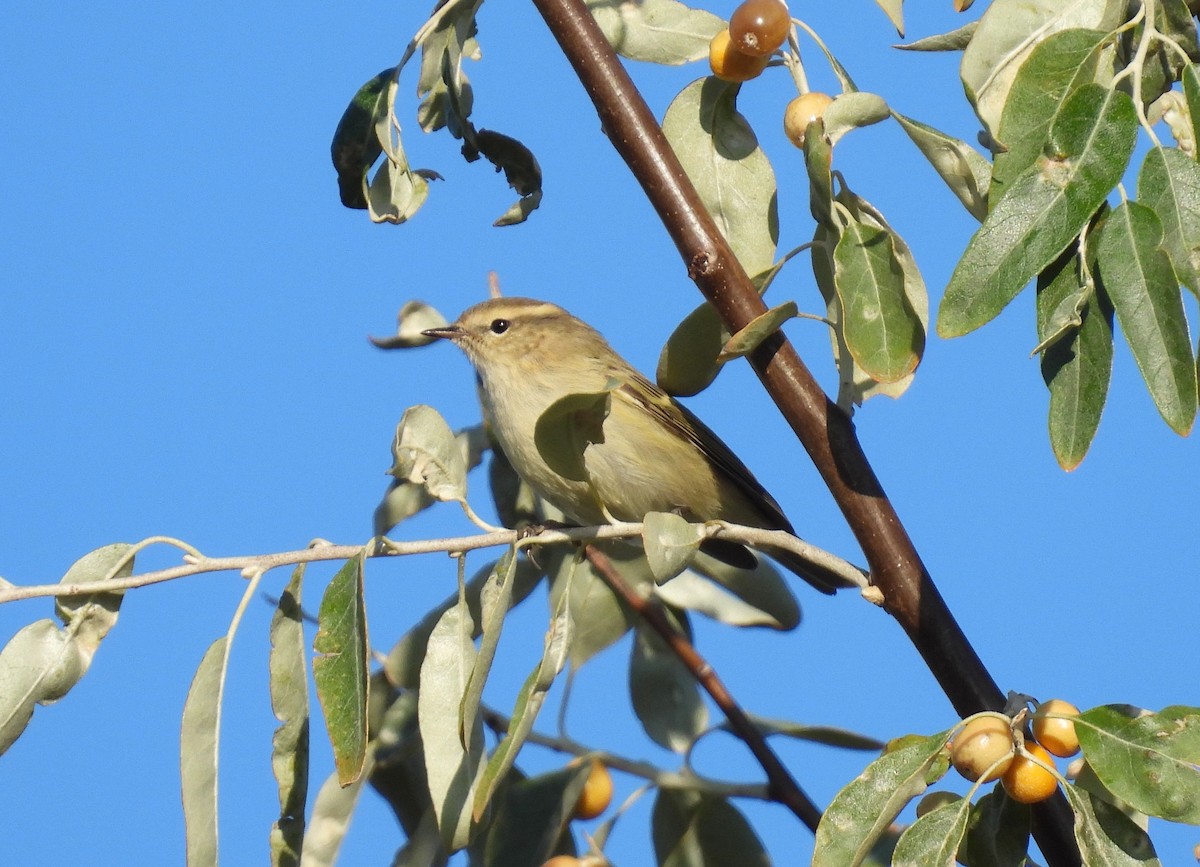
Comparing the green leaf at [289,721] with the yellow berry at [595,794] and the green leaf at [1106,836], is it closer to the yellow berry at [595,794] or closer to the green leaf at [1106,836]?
the yellow berry at [595,794]

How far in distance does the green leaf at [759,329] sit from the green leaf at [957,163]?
33 centimetres

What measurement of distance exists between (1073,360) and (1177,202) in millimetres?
269

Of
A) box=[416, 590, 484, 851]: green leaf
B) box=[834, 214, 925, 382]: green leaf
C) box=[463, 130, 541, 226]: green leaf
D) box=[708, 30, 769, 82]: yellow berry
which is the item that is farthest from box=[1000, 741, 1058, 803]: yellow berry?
box=[463, 130, 541, 226]: green leaf

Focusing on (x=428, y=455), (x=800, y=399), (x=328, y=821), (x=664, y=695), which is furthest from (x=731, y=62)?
(x=328, y=821)

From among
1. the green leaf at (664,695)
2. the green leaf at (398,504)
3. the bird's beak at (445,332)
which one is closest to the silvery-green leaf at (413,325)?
the bird's beak at (445,332)

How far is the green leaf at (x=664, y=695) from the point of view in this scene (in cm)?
321

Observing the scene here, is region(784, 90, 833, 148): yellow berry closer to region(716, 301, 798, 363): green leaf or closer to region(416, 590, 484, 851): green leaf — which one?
region(716, 301, 798, 363): green leaf

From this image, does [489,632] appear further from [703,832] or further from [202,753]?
[703,832]

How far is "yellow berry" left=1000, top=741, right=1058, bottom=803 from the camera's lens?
208 centimetres

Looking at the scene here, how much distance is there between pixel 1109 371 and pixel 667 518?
0.74 meters

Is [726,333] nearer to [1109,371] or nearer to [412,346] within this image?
[1109,371]

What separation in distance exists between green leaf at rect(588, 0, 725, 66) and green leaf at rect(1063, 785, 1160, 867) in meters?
1.69

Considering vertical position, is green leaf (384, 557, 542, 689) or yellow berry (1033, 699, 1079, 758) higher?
green leaf (384, 557, 542, 689)

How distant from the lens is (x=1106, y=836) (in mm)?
2102
